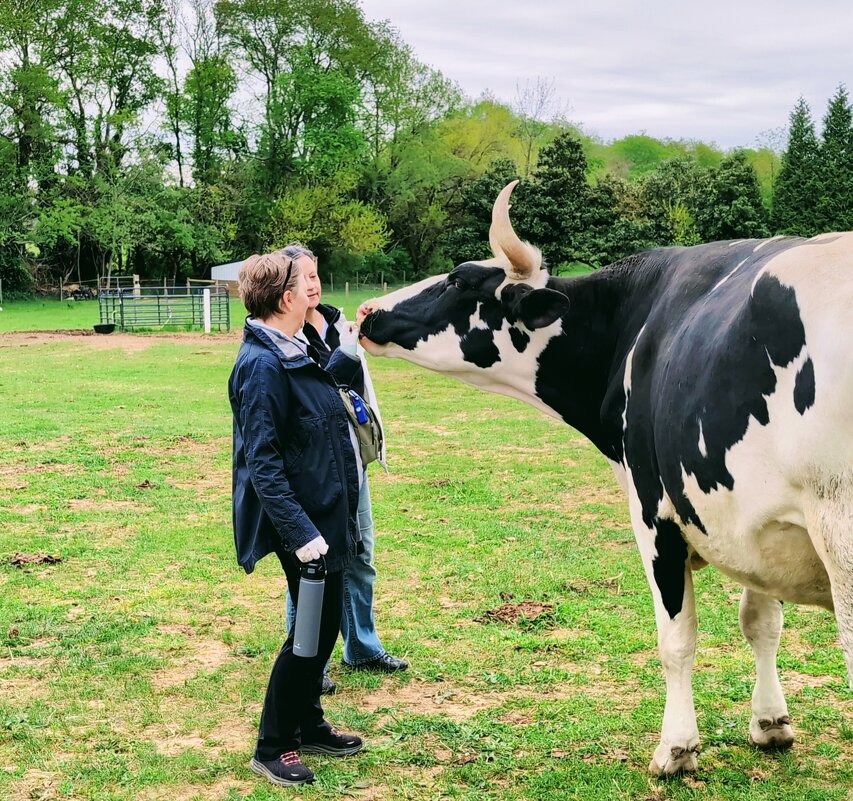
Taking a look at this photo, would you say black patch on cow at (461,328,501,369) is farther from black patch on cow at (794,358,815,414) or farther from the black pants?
black patch on cow at (794,358,815,414)

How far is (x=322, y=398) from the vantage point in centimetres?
387

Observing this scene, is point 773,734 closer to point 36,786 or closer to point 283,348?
point 283,348

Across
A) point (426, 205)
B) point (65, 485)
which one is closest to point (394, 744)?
point (65, 485)

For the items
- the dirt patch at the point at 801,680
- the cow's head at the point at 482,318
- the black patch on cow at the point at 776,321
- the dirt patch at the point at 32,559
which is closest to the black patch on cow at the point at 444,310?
the cow's head at the point at 482,318

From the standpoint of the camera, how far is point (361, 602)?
512 centimetres

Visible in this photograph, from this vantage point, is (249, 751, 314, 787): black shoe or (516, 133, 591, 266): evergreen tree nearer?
(249, 751, 314, 787): black shoe

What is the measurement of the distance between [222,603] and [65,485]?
4057 millimetres

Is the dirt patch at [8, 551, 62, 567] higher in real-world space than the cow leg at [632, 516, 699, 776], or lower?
lower

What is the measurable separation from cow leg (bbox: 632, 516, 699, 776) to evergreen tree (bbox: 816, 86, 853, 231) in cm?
4709

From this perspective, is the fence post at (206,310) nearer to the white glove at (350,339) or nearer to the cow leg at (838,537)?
the white glove at (350,339)

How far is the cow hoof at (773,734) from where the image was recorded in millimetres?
4078

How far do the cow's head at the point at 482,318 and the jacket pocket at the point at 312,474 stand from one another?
136 cm

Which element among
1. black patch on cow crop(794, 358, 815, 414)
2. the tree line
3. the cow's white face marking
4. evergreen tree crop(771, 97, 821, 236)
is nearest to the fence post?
the tree line

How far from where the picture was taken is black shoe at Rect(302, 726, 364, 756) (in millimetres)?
4141
